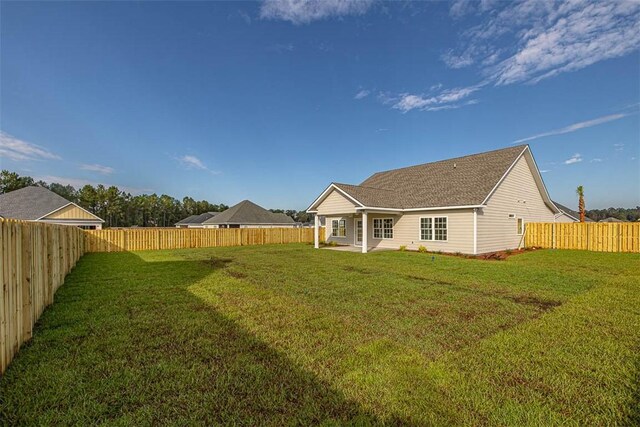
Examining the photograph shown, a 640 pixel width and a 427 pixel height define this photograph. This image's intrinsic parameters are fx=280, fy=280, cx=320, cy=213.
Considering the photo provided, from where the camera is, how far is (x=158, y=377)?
296 centimetres

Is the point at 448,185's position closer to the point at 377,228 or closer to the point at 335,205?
the point at 377,228

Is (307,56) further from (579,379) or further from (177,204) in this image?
(177,204)

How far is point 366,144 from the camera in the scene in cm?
2575

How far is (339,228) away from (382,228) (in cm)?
396

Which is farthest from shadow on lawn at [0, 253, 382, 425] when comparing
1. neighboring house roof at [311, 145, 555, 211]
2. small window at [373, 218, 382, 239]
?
small window at [373, 218, 382, 239]

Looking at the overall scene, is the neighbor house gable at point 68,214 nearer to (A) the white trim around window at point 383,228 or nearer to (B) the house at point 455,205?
(B) the house at point 455,205

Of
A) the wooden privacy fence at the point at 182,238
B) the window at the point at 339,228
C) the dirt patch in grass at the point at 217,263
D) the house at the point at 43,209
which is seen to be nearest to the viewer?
the dirt patch in grass at the point at 217,263

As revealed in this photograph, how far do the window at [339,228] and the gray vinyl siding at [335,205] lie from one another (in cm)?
269

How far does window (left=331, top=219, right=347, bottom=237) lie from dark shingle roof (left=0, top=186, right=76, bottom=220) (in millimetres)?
24685

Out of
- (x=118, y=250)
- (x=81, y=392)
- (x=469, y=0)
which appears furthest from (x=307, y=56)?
(x=81, y=392)

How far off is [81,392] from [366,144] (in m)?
25.3

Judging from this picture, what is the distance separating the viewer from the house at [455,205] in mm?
14430

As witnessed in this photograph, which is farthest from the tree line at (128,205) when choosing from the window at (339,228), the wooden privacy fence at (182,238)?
the window at (339,228)

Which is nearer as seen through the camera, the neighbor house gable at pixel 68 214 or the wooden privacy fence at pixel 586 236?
the wooden privacy fence at pixel 586 236
